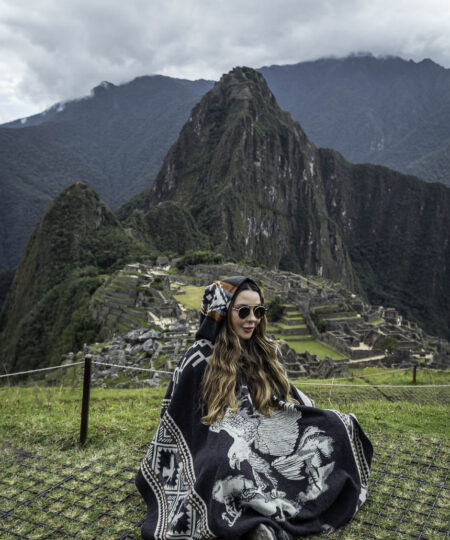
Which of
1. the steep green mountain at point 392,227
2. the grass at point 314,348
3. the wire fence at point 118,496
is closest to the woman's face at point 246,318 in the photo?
the wire fence at point 118,496

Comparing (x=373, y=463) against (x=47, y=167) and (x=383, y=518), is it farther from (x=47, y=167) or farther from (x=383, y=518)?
(x=47, y=167)

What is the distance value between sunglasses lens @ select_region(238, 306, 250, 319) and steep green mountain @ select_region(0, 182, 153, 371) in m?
30.3

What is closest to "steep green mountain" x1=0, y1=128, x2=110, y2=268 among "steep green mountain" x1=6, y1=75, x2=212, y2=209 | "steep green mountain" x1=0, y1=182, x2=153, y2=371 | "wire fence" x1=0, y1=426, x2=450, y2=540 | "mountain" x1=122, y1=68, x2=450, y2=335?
"steep green mountain" x1=6, y1=75, x2=212, y2=209

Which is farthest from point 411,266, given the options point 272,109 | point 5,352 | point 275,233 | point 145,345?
point 145,345

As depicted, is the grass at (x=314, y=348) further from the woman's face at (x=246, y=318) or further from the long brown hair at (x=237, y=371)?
the woman's face at (x=246, y=318)

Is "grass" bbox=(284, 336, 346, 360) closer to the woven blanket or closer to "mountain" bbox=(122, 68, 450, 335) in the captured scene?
the woven blanket

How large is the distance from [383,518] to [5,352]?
4378 centimetres

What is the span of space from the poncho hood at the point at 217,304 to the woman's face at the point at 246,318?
0.05m

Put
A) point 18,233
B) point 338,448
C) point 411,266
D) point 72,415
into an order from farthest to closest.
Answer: point 411,266 → point 18,233 → point 72,415 → point 338,448

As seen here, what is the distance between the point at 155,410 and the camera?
5.12m

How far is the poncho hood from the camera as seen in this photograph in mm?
2959

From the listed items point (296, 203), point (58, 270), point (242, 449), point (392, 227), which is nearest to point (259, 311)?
point (242, 449)

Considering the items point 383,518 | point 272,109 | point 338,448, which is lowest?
point 383,518

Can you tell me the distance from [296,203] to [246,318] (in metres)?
119
